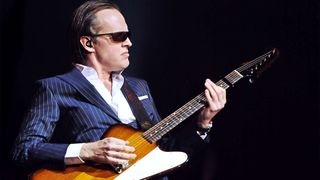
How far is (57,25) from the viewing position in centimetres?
213

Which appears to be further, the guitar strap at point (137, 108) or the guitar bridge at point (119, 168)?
the guitar strap at point (137, 108)

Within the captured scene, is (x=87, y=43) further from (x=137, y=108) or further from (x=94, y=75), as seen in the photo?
(x=137, y=108)

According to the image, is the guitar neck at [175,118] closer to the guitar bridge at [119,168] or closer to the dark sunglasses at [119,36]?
the guitar bridge at [119,168]

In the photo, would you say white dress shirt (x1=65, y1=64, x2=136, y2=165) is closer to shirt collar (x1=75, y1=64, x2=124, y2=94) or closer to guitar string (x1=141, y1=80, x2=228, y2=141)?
shirt collar (x1=75, y1=64, x2=124, y2=94)

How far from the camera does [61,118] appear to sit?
188 cm

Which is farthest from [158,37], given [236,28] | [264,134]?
[264,134]

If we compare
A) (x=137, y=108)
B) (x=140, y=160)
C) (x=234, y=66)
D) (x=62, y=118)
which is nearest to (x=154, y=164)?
(x=140, y=160)

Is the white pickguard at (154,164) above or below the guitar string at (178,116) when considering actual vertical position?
below

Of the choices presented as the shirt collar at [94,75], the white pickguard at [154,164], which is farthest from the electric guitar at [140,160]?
the shirt collar at [94,75]

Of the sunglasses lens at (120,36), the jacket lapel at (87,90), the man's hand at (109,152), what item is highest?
the sunglasses lens at (120,36)

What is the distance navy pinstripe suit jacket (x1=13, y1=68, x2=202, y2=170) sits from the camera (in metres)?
1.79

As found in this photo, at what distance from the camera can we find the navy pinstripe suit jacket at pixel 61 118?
5.87ft

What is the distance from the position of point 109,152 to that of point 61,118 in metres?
0.31

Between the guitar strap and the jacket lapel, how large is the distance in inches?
4.5
